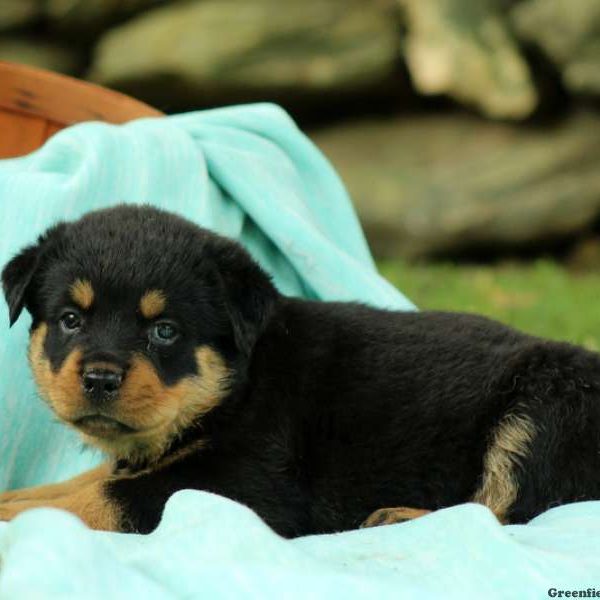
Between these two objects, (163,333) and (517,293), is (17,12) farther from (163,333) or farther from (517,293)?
(163,333)

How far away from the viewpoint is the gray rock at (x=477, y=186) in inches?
414

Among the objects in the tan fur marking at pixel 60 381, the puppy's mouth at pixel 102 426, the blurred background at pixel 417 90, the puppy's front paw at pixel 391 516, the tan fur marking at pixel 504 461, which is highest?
the tan fur marking at pixel 60 381

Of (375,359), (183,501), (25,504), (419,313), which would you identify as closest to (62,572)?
(183,501)

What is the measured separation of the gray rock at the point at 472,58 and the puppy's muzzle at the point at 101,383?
688 centimetres

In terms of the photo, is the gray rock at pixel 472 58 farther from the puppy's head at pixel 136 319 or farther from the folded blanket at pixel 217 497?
the puppy's head at pixel 136 319

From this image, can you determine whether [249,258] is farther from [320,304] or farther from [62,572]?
[62,572]

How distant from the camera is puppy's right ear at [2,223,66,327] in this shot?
4.03 m

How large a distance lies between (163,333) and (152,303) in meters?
0.10

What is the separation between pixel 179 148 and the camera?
5.56 metres

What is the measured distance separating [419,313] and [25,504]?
1485mm

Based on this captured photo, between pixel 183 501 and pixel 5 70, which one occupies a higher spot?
pixel 5 70

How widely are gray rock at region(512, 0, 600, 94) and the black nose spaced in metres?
7.18

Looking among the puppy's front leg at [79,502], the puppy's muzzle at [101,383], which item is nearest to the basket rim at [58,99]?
the puppy's front leg at [79,502]

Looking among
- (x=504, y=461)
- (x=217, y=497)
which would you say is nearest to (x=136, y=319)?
(x=217, y=497)
